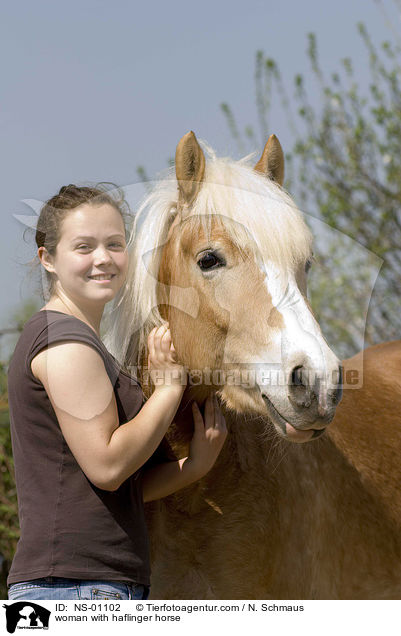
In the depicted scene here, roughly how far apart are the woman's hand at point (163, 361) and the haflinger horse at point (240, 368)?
0.04 meters

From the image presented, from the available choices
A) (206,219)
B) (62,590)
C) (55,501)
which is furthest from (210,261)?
(62,590)

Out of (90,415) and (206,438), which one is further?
(206,438)

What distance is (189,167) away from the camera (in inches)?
98.0

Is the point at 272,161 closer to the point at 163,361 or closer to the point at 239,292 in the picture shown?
the point at 239,292

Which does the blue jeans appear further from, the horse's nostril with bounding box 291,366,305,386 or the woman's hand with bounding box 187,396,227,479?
the horse's nostril with bounding box 291,366,305,386

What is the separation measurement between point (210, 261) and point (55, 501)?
0.90m

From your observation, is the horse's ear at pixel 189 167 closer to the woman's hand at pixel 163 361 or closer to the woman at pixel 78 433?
the woman at pixel 78 433

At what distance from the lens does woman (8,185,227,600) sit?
1.91 metres

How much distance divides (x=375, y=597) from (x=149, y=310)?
72.2 inches

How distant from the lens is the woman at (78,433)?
1.91 m

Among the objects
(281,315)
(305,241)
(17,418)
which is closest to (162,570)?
(17,418)
